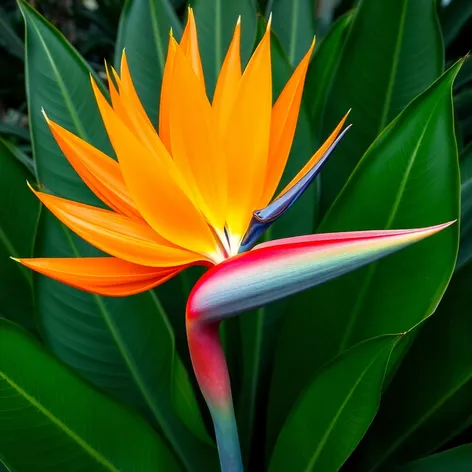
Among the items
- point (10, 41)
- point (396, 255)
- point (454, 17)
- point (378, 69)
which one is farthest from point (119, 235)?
point (10, 41)

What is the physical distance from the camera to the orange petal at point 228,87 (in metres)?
0.36

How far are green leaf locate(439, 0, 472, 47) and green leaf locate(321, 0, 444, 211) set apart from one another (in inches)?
37.4

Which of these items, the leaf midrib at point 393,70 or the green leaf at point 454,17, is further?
the green leaf at point 454,17

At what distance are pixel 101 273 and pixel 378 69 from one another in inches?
15.5

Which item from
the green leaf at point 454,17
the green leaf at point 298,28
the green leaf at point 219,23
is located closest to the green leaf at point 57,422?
the green leaf at point 219,23

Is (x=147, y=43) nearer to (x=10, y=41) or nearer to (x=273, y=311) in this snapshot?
(x=273, y=311)

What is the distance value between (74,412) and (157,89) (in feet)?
1.30

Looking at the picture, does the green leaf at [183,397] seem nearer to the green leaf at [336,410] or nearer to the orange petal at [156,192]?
the green leaf at [336,410]

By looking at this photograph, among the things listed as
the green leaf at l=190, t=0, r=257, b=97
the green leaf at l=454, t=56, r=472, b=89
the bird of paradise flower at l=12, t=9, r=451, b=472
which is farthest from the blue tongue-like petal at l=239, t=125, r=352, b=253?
the green leaf at l=454, t=56, r=472, b=89

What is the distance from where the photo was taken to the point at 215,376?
35cm

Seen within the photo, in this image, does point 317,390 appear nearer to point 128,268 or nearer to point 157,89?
point 128,268

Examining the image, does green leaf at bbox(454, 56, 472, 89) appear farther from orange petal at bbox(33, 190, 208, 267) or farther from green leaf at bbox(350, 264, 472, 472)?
orange petal at bbox(33, 190, 208, 267)

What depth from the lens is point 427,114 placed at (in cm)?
44

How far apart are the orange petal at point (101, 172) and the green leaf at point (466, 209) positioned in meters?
0.35
